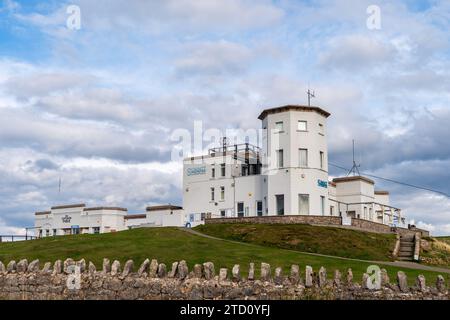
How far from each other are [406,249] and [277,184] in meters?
16.6

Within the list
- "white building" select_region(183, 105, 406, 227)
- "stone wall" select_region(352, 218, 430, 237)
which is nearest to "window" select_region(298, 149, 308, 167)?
"white building" select_region(183, 105, 406, 227)

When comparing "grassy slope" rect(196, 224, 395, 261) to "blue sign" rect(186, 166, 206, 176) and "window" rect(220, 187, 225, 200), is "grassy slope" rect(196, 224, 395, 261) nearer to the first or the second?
"window" rect(220, 187, 225, 200)

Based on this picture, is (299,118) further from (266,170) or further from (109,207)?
(109,207)

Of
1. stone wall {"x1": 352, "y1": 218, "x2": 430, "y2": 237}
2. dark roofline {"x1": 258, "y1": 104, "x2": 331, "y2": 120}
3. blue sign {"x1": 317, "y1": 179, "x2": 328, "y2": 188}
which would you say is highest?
dark roofline {"x1": 258, "y1": 104, "x2": 331, "y2": 120}

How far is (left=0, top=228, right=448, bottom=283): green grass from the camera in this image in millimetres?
31891

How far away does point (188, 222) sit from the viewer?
66.4 meters

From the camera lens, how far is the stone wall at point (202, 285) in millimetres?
21062

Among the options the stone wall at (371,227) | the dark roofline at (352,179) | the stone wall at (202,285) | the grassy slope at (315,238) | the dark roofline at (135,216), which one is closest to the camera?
the stone wall at (202,285)

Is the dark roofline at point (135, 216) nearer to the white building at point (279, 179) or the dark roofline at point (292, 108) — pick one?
the white building at point (279, 179)

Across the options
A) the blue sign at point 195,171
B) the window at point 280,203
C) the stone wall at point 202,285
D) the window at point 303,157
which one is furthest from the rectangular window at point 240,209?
the stone wall at point 202,285

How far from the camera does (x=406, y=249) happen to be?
143ft

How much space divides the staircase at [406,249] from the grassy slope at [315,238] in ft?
2.47

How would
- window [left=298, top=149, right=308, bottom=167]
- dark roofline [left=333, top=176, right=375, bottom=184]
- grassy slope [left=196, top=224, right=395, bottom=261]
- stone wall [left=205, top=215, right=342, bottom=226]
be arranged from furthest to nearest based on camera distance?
dark roofline [left=333, top=176, right=375, bottom=184] < window [left=298, top=149, right=308, bottom=167] < stone wall [left=205, top=215, right=342, bottom=226] < grassy slope [left=196, top=224, right=395, bottom=261]
